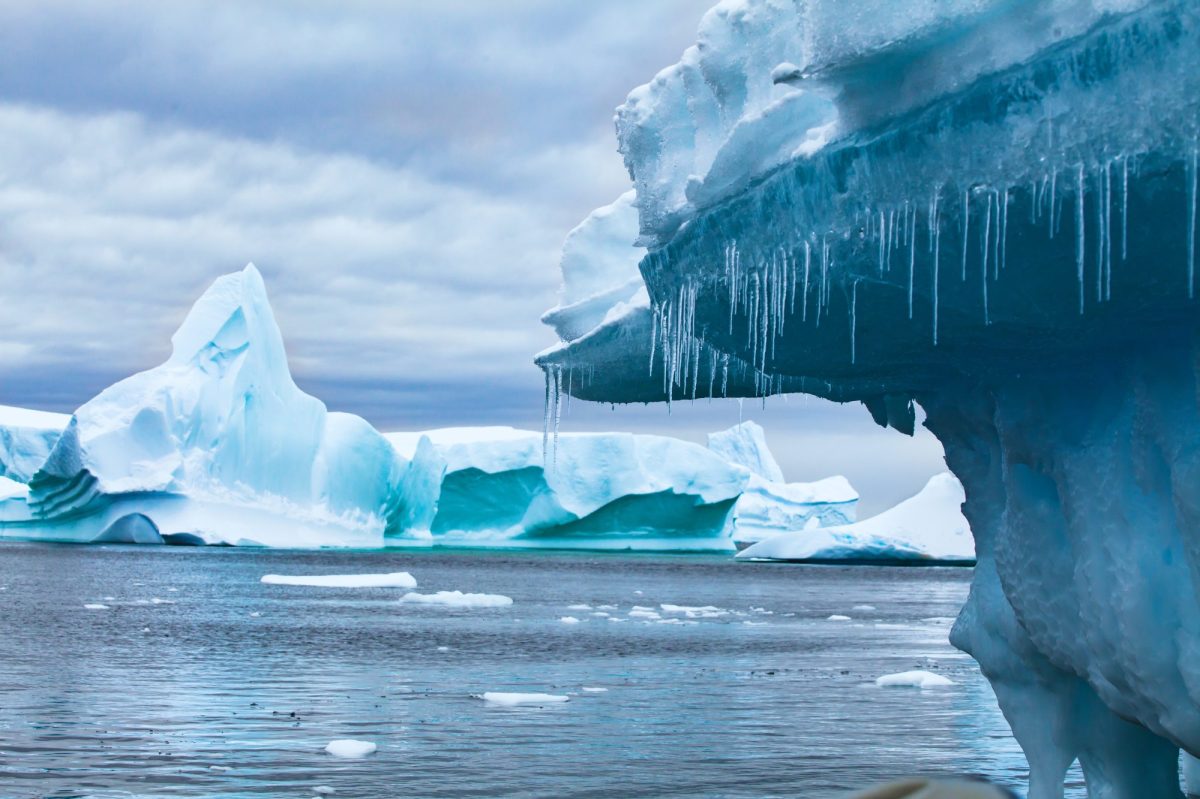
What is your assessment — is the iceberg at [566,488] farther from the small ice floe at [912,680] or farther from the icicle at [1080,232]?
the icicle at [1080,232]

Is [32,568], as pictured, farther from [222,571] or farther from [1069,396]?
[1069,396]

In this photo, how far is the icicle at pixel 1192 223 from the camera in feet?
13.9

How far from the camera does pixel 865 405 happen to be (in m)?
8.52

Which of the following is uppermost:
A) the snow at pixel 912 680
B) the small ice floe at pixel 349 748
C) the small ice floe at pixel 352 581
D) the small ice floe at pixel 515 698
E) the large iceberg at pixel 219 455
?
the large iceberg at pixel 219 455

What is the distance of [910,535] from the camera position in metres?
62.1

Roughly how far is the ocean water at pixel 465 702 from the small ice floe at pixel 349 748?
0.09 m

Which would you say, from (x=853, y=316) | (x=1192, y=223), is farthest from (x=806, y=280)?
(x=1192, y=223)

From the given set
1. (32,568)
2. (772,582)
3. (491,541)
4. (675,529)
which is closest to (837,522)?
(675,529)

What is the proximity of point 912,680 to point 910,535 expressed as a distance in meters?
47.5

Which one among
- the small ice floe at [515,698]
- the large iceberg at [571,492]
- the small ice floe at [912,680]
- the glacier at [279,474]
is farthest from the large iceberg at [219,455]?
the small ice floe at [515,698]

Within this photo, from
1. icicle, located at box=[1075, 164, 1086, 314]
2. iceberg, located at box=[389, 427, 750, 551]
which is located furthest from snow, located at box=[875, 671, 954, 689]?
iceberg, located at box=[389, 427, 750, 551]

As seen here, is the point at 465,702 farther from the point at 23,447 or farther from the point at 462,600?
the point at 23,447

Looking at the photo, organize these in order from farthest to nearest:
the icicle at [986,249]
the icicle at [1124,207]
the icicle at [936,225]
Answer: the icicle at [936,225] → the icicle at [986,249] → the icicle at [1124,207]

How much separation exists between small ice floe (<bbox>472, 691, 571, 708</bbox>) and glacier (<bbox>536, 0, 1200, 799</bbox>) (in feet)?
20.7
